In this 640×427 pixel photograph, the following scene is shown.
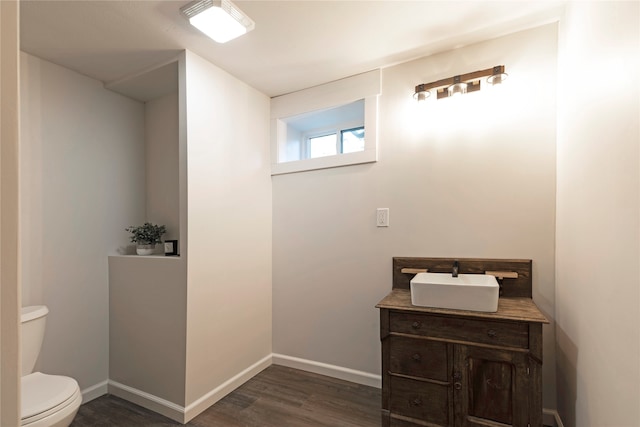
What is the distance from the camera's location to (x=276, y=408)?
6.77ft

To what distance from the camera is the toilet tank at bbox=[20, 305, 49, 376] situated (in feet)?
5.71

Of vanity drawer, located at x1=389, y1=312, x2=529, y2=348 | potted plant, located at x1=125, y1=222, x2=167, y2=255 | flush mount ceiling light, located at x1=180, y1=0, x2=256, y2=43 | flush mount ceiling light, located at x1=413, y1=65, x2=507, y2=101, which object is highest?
flush mount ceiling light, located at x1=180, y1=0, x2=256, y2=43

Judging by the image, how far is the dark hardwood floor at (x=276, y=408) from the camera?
193 centimetres

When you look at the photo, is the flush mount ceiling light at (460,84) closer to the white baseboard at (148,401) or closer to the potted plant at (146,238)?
the potted plant at (146,238)

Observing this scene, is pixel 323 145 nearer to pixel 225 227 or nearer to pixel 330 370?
pixel 225 227

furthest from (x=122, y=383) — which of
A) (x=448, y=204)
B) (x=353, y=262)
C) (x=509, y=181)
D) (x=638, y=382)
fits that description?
(x=509, y=181)

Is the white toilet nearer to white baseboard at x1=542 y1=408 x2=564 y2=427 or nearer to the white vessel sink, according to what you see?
the white vessel sink

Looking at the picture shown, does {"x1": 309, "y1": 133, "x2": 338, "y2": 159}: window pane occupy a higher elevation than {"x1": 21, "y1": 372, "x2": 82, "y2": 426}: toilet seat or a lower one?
higher

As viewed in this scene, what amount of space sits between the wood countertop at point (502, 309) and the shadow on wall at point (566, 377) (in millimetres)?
205

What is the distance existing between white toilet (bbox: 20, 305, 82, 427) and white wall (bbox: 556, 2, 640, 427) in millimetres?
2244

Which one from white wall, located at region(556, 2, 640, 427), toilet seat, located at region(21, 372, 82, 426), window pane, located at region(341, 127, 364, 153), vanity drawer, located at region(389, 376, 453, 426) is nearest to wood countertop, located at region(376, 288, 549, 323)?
white wall, located at region(556, 2, 640, 427)

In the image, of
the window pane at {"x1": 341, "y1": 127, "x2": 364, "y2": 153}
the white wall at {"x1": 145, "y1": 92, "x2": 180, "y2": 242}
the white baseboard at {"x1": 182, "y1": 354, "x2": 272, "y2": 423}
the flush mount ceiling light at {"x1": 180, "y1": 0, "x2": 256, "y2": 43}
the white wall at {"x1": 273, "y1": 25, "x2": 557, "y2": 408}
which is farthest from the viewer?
the window pane at {"x1": 341, "y1": 127, "x2": 364, "y2": 153}

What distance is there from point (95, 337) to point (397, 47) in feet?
9.39

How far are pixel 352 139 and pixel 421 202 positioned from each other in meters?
0.96
